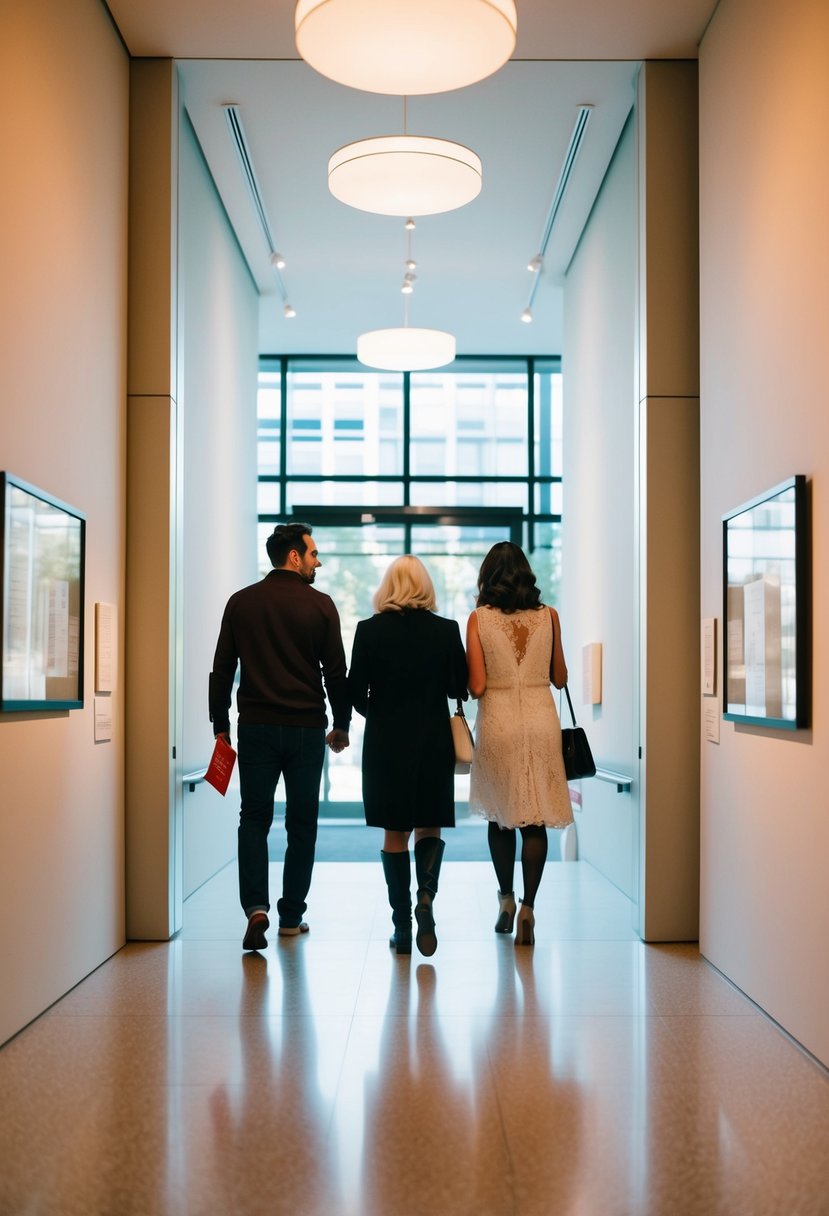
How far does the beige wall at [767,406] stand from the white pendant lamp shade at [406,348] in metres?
3.89

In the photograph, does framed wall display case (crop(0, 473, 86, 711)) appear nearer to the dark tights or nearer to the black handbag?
the dark tights

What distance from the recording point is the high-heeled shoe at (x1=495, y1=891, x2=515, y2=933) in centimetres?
584

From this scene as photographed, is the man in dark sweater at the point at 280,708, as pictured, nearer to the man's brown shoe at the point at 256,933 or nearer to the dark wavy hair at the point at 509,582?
the man's brown shoe at the point at 256,933

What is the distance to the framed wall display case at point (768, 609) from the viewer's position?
→ 405 centimetres

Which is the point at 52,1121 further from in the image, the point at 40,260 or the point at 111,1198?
the point at 40,260

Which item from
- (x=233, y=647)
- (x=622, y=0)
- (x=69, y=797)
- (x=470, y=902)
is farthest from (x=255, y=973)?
(x=622, y=0)

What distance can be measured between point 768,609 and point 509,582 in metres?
1.46

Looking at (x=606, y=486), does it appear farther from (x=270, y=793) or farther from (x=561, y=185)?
(x=270, y=793)

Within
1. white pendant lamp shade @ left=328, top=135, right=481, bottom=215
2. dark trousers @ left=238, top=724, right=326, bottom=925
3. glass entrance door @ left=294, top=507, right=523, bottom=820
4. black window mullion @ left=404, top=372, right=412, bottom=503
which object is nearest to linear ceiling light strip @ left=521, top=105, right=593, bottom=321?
white pendant lamp shade @ left=328, top=135, right=481, bottom=215

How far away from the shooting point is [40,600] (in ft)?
14.4

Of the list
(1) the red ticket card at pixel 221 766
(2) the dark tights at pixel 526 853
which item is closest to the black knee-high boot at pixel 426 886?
(2) the dark tights at pixel 526 853

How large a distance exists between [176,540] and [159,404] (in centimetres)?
65

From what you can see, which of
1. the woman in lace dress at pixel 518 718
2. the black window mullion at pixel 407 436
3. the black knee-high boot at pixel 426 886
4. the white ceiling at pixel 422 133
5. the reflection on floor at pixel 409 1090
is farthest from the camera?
the black window mullion at pixel 407 436

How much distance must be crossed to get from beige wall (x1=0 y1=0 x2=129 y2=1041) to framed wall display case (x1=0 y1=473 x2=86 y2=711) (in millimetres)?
96
